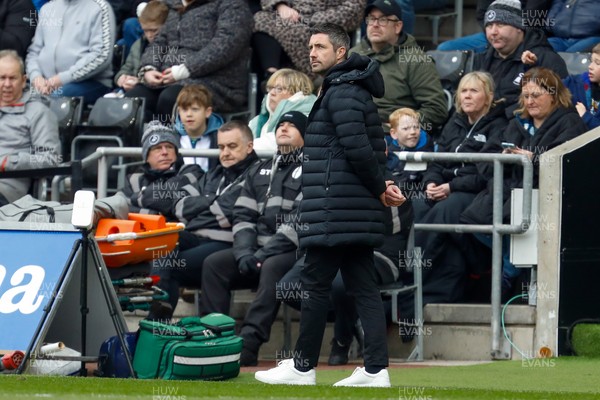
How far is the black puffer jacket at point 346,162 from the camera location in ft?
27.6

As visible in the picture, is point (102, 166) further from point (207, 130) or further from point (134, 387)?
point (134, 387)

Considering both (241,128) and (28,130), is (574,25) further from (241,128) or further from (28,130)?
(28,130)

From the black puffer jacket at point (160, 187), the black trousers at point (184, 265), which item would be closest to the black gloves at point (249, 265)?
the black trousers at point (184, 265)

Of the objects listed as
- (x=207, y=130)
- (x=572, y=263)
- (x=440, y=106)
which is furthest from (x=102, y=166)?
(x=572, y=263)

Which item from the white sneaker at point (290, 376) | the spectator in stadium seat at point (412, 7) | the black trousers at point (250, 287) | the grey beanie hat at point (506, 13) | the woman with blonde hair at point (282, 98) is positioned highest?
the spectator in stadium seat at point (412, 7)

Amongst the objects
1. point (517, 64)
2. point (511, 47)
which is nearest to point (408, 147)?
point (517, 64)

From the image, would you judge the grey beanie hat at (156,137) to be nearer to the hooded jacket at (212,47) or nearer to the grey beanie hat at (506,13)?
the hooded jacket at (212,47)

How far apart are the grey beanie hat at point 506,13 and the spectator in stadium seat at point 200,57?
2.47 m

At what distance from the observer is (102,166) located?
11.8 m

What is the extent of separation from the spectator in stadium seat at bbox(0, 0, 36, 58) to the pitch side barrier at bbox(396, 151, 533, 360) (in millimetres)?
5940

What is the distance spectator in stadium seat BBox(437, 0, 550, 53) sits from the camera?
44.5 ft

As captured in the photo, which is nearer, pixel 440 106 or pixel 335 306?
pixel 335 306

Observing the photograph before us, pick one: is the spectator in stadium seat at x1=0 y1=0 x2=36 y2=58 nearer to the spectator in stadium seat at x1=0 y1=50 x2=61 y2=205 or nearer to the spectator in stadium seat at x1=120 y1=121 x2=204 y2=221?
the spectator in stadium seat at x1=0 y1=50 x2=61 y2=205

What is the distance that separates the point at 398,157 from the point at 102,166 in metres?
2.43
